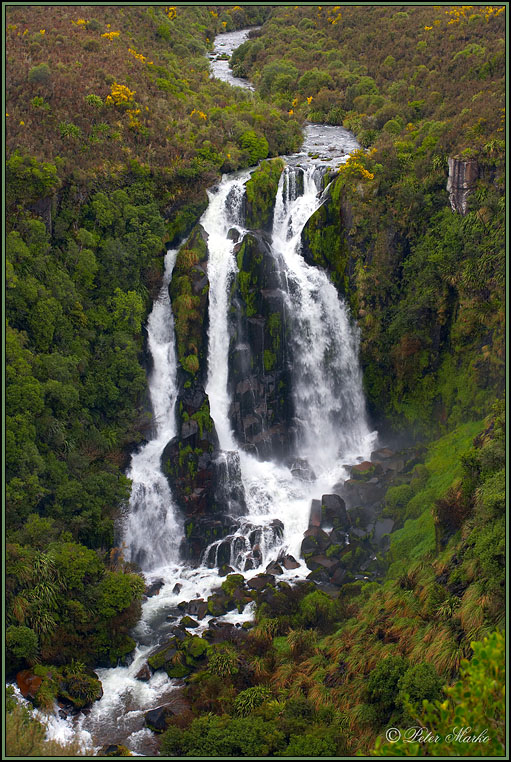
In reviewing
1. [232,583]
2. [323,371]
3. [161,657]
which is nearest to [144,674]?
[161,657]

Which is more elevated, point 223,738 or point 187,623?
point 223,738

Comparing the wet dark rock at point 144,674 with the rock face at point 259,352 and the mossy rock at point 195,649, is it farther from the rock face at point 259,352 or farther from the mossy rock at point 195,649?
the rock face at point 259,352

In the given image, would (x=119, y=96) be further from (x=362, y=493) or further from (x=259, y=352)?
(x=362, y=493)

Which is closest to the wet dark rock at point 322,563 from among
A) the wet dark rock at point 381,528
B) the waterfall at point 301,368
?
the wet dark rock at point 381,528

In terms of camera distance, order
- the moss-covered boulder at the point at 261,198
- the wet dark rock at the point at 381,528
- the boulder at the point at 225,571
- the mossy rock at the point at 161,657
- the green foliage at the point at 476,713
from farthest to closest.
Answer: the moss-covered boulder at the point at 261,198, the boulder at the point at 225,571, the wet dark rock at the point at 381,528, the mossy rock at the point at 161,657, the green foliage at the point at 476,713

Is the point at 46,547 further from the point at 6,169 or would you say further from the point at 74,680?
the point at 6,169
